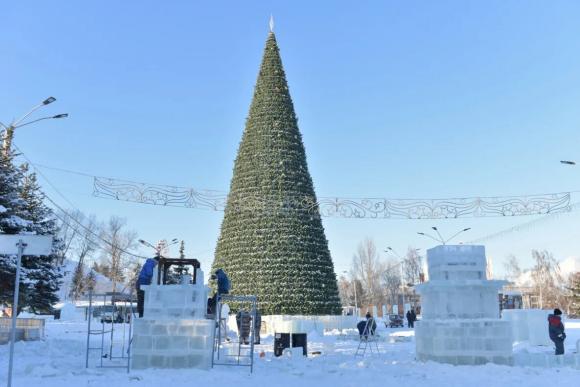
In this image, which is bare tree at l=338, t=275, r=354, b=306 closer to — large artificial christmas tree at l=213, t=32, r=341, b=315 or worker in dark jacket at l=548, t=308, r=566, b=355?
large artificial christmas tree at l=213, t=32, r=341, b=315

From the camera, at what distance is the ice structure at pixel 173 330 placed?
11914 mm

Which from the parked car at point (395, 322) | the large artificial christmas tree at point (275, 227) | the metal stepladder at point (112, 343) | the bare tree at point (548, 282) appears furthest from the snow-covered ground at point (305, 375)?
the bare tree at point (548, 282)

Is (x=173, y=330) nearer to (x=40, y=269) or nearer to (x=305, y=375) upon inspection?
(x=305, y=375)

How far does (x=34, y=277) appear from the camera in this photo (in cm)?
2247

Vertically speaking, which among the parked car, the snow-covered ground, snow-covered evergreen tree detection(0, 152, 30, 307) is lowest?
the parked car

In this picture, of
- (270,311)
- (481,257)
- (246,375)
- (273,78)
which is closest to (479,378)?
(481,257)

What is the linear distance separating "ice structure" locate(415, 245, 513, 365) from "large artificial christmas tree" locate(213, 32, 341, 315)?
526 inches

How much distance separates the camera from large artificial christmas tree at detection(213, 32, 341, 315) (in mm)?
27828

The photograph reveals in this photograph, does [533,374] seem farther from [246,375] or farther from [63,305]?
[63,305]

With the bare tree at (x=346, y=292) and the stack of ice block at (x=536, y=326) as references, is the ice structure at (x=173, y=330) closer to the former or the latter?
the stack of ice block at (x=536, y=326)

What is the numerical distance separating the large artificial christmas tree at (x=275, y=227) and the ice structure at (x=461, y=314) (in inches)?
526

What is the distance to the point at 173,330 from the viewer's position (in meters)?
12.0

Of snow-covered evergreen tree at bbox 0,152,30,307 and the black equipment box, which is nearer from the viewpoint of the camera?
the black equipment box

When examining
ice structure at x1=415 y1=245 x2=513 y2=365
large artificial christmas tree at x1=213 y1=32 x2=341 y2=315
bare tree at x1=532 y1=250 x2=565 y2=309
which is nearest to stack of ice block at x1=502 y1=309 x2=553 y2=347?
ice structure at x1=415 y1=245 x2=513 y2=365
